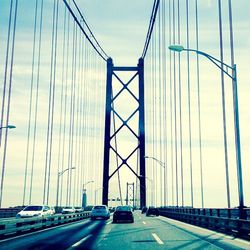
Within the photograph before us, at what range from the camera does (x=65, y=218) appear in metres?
29.7

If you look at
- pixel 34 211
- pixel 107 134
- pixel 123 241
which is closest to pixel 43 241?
pixel 123 241

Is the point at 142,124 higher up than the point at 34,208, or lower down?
higher up

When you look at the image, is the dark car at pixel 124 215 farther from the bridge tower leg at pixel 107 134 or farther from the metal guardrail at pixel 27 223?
the bridge tower leg at pixel 107 134

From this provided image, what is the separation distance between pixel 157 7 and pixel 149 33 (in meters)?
11.8

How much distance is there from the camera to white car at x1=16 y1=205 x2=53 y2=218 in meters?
26.5

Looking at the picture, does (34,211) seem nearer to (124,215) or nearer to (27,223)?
(124,215)

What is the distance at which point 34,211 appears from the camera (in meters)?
27.9

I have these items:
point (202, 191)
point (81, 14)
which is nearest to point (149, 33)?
point (81, 14)

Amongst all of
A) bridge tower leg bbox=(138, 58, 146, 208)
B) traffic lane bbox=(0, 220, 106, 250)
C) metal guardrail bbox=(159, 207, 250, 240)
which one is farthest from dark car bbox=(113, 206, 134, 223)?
bridge tower leg bbox=(138, 58, 146, 208)

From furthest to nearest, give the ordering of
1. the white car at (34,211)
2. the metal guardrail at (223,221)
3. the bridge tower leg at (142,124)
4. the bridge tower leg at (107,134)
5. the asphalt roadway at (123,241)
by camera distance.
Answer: the bridge tower leg at (142,124)
the bridge tower leg at (107,134)
the white car at (34,211)
the metal guardrail at (223,221)
the asphalt roadway at (123,241)

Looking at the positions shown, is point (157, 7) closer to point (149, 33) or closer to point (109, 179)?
point (149, 33)

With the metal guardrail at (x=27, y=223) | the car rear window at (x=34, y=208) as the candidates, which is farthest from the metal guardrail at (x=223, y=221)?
the car rear window at (x=34, y=208)

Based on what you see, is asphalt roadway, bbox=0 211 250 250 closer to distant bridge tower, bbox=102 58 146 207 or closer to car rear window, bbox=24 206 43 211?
car rear window, bbox=24 206 43 211

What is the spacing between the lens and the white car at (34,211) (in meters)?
26.5
